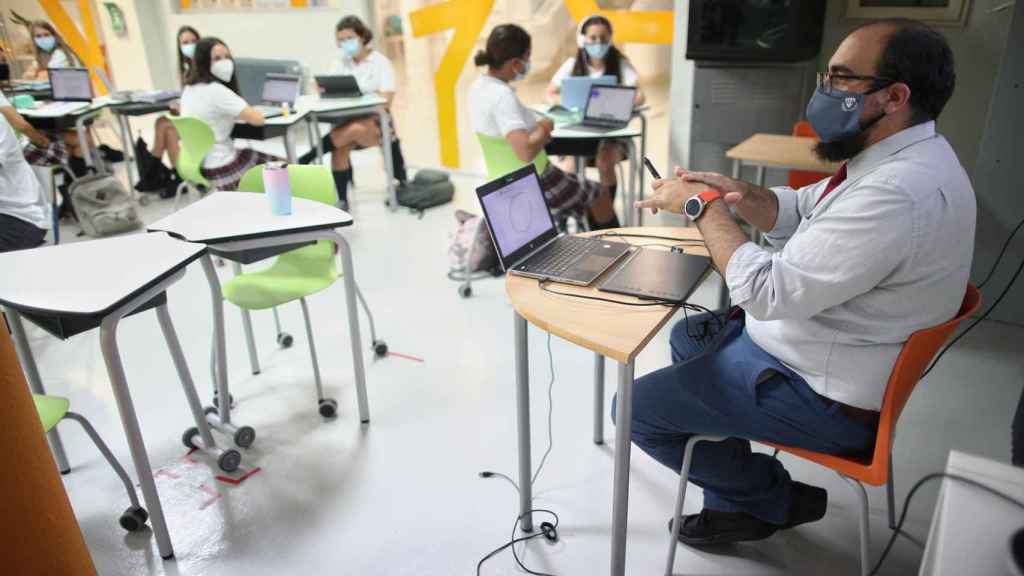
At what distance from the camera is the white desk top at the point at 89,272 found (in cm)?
157

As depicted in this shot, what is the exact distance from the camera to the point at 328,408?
2402 millimetres

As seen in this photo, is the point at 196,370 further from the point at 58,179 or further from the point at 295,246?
the point at 58,179

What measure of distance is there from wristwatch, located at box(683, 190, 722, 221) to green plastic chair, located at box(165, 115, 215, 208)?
3177 millimetres

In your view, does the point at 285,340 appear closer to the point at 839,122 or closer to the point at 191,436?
the point at 191,436

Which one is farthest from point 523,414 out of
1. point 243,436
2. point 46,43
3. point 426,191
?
point 46,43

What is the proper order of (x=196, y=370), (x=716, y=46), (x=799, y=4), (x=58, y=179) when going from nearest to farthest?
(x=196, y=370)
(x=799, y=4)
(x=716, y=46)
(x=58, y=179)

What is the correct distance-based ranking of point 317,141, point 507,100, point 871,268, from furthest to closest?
point 317,141, point 507,100, point 871,268

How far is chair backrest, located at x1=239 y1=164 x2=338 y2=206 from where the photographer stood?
2.58 meters

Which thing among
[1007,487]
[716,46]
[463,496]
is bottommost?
[463,496]

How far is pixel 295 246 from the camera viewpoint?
2.35 metres

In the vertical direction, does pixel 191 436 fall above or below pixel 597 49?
below

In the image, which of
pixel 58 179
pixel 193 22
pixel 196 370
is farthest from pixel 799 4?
pixel 193 22

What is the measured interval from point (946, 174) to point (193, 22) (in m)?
7.86

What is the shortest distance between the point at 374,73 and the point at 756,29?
3064 mm
